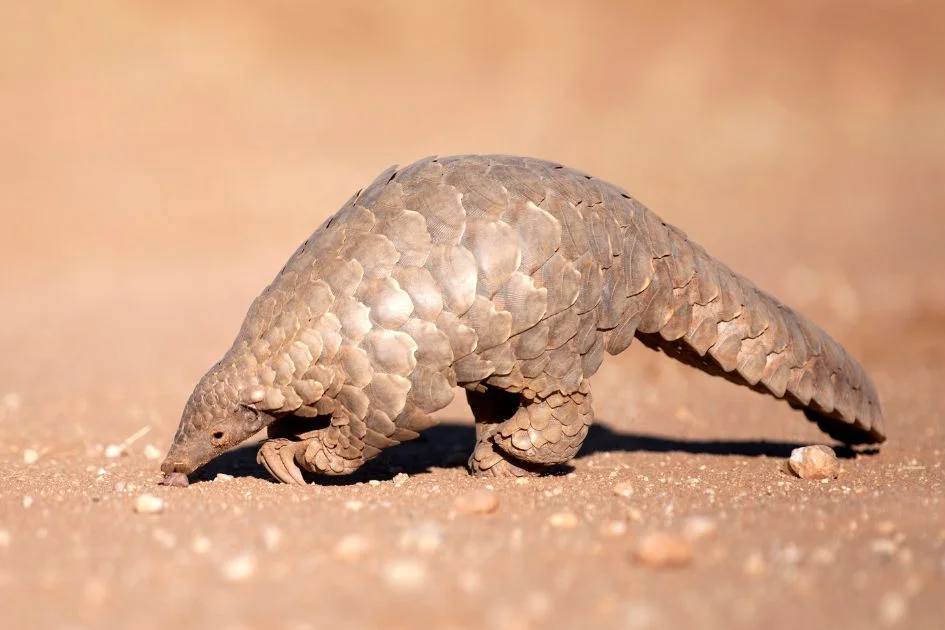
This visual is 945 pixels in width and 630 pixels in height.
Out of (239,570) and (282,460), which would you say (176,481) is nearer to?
(282,460)

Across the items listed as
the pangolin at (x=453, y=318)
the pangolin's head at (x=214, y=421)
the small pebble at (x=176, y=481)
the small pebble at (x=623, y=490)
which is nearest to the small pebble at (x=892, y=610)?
the small pebble at (x=623, y=490)

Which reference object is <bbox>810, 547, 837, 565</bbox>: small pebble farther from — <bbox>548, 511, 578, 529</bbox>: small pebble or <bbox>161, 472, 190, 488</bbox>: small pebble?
<bbox>161, 472, 190, 488</bbox>: small pebble

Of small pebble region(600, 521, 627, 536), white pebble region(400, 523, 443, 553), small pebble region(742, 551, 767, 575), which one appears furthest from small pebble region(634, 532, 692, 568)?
white pebble region(400, 523, 443, 553)

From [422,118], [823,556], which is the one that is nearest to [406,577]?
[823,556]

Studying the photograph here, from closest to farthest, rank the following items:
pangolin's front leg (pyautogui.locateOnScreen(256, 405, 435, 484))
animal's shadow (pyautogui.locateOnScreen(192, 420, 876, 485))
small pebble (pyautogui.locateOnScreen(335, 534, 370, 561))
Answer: small pebble (pyautogui.locateOnScreen(335, 534, 370, 561)) → pangolin's front leg (pyautogui.locateOnScreen(256, 405, 435, 484)) → animal's shadow (pyautogui.locateOnScreen(192, 420, 876, 485))

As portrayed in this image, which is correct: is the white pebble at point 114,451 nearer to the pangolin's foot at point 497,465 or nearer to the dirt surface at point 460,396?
the dirt surface at point 460,396

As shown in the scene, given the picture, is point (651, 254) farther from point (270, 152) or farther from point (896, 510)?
point (270, 152)
